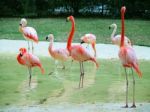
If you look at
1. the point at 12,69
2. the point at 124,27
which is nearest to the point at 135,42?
the point at 124,27

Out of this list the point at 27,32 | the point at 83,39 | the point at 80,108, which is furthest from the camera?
the point at 83,39

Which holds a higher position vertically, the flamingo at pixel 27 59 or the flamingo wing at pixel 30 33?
the flamingo wing at pixel 30 33

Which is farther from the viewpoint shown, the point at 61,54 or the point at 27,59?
the point at 61,54

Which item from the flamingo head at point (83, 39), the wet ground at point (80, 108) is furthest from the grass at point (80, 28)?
the wet ground at point (80, 108)

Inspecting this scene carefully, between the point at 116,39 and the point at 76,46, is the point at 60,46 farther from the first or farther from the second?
the point at 116,39

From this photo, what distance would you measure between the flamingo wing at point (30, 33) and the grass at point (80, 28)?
2 cm

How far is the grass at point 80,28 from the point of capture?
10.1 feet

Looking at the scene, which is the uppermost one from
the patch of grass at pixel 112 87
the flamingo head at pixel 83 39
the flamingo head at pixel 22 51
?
the flamingo head at pixel 83 39

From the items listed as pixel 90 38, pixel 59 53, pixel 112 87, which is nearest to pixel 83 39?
pixel 90 38

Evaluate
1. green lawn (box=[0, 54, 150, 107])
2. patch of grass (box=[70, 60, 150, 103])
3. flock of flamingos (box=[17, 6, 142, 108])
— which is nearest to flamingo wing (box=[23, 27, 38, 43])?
flock of flamingos (box=[17, 6, 142, 108])

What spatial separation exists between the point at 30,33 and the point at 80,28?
24cm

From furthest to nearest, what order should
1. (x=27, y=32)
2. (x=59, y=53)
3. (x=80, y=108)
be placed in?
(x=59, y=53) → (x=27, y=32) → (x=80, y=108)

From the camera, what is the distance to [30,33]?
3094mm

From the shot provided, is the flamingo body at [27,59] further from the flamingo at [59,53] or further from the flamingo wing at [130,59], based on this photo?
the flamingo wing at [130,59]
